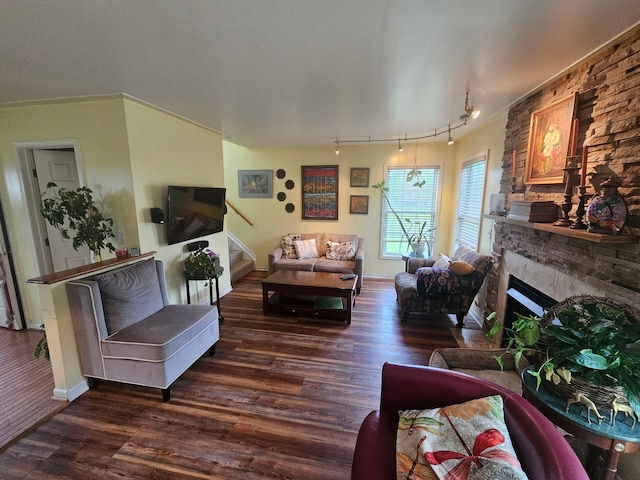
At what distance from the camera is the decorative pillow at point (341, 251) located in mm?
4707

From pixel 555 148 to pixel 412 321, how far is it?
2.36 m

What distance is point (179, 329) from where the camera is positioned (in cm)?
221

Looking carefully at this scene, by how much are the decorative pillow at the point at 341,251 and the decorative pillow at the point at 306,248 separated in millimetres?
271

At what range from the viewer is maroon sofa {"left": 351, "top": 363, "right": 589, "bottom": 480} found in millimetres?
922

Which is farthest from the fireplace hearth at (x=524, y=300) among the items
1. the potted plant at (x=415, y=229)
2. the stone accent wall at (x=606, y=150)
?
the potted plant at (x=415, y=229)

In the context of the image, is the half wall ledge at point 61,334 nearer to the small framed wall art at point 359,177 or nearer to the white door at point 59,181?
the white door at point 59,181

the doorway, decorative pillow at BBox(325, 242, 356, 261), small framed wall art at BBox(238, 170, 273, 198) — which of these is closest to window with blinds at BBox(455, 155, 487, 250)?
decorative pillow at BBox(325, 242, 356, 261)

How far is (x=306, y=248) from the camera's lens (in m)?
4.84

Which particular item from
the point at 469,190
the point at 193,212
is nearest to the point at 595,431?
the point at 469,190

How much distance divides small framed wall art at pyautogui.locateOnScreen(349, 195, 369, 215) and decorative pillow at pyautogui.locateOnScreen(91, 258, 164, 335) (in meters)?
3.49

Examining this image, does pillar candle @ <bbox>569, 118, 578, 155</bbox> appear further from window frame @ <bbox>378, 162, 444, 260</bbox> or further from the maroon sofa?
window frame @ <bbox>378, 162, 444, 260</bbox>

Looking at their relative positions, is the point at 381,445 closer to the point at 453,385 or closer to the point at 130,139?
the point at 453,385

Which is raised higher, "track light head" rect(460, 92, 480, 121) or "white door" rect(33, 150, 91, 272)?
"track light head" rect(460, 92, 480, 121)

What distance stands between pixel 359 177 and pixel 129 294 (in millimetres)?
3968
